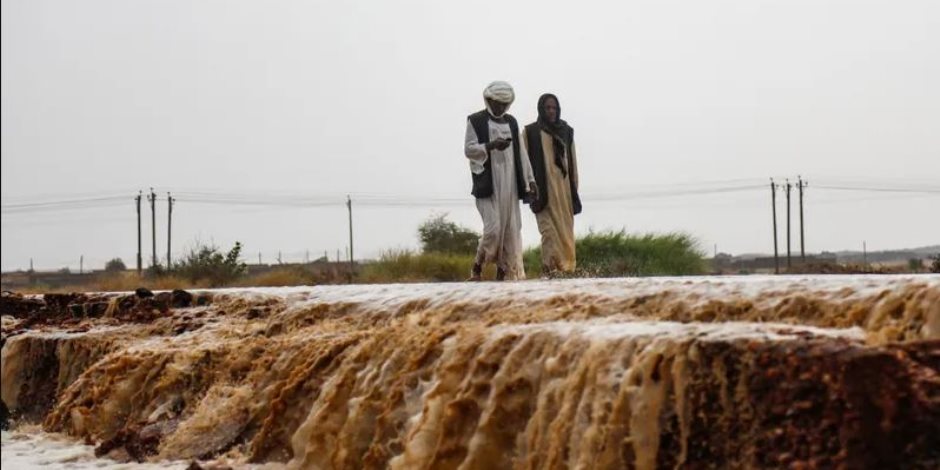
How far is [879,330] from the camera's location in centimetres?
533

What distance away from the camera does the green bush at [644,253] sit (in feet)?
68.6

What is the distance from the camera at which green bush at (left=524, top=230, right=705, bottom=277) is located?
20.9 metres

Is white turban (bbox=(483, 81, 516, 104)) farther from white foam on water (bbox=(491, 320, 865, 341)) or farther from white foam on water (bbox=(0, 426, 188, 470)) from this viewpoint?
white foam on water (bbox=(491, 320, 865, 341))

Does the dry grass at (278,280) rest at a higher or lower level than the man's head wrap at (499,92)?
lower

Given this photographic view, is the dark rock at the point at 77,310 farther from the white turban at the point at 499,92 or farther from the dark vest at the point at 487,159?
the white turban at the point at 499,92

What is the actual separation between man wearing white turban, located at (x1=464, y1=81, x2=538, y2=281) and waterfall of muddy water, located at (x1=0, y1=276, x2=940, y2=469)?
6.01 feet

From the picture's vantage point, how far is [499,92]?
1116 centimetres

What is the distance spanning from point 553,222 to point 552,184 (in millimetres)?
350

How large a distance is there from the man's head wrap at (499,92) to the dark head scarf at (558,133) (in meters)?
0.88

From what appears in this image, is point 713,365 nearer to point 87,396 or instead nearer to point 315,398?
point 315,398

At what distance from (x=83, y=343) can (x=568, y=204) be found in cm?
454

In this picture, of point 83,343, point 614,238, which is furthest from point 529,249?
Answer: point 83,343

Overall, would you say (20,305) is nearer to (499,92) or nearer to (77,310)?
(77,310)

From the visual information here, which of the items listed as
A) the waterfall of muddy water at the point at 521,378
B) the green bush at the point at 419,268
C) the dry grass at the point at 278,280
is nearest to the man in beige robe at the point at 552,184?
Answer: the waterfall of muddy water at the point at 521,378
